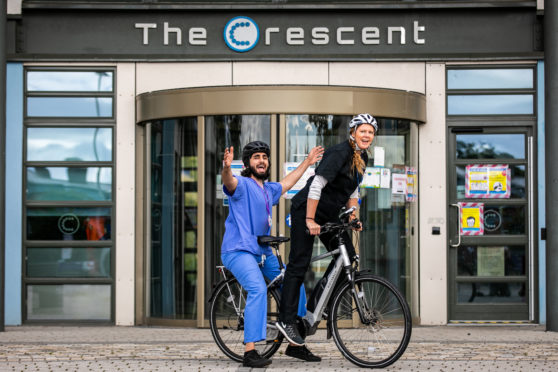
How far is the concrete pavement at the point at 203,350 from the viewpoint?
22.7 feet

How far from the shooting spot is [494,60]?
34.9ft

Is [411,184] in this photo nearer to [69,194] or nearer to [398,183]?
[398,183]

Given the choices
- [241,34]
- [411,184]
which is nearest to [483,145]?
[411,184]

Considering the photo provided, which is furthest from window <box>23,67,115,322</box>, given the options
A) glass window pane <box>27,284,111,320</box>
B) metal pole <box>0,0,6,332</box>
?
metal pole <box>0,0,6,332</box>

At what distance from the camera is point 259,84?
34.2 ft

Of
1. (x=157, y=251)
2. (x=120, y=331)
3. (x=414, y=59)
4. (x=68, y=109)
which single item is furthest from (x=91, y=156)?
(x=414, y=59)

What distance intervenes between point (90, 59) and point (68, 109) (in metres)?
0.64

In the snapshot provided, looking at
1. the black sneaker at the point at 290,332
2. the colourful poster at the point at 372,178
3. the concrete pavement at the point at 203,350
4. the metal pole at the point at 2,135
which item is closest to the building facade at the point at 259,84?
the colourful poster at the point at 372,178

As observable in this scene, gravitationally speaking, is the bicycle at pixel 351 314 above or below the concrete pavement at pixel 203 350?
above

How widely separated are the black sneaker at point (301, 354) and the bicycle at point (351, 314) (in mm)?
240

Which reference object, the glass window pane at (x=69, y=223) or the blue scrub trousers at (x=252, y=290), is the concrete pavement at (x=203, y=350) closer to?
the blue scrub trousers at (x=252, y=290)

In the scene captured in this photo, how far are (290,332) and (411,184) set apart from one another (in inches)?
162

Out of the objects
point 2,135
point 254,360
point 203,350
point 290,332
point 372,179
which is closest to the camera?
point 254,360

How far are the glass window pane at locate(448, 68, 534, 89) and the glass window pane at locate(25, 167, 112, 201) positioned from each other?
417 centimetres
